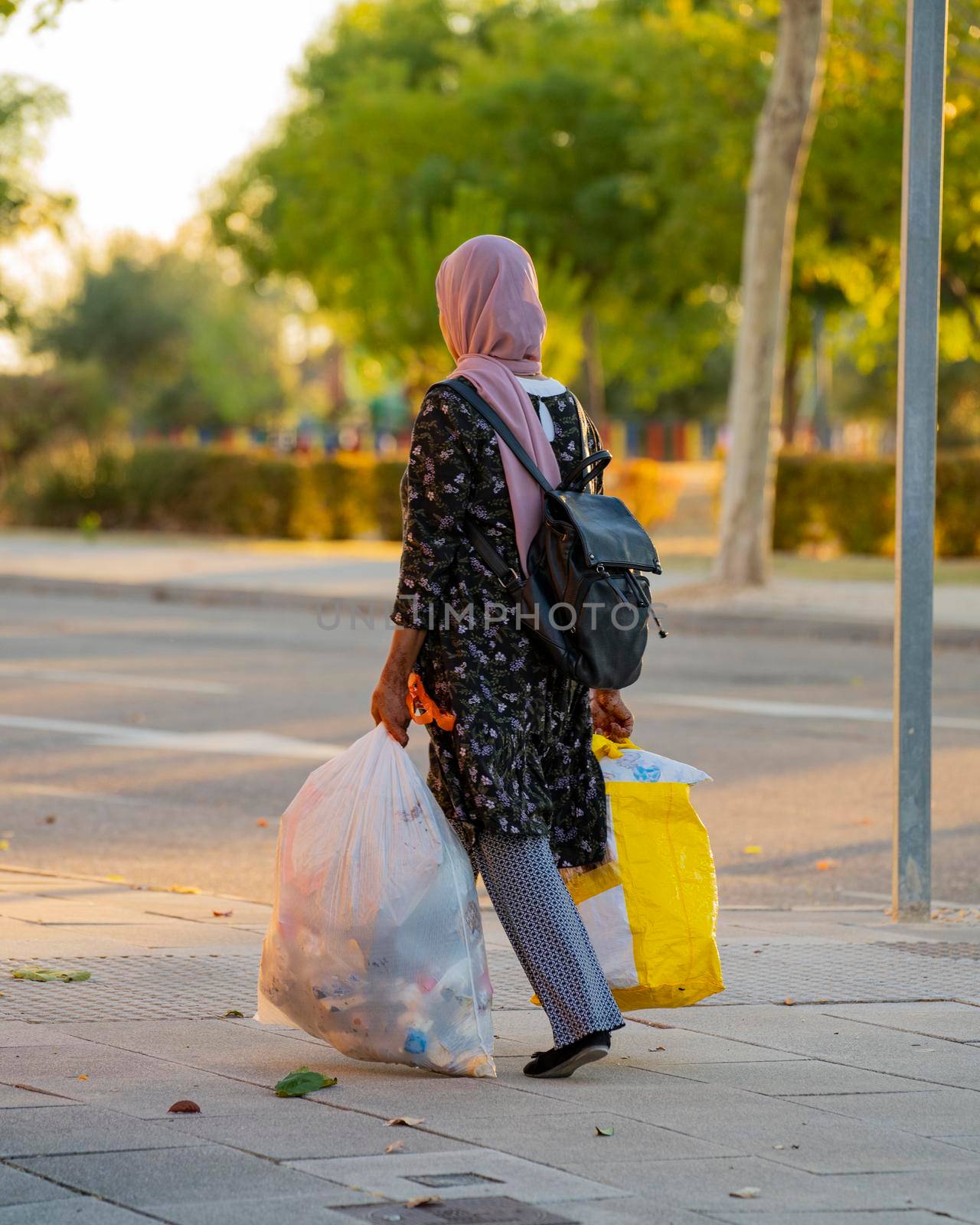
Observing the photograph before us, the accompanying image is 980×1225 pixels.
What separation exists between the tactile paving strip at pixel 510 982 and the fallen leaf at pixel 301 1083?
0.74 meters

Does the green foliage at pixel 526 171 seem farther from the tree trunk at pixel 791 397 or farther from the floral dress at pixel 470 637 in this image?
the floral dress at pixel 470 637

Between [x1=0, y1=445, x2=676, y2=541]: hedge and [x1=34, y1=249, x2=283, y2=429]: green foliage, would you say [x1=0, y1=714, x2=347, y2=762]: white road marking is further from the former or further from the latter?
[x1=34, y1=249, x2=283, y2=429]: green foliage

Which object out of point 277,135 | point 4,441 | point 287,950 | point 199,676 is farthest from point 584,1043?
point 277,135

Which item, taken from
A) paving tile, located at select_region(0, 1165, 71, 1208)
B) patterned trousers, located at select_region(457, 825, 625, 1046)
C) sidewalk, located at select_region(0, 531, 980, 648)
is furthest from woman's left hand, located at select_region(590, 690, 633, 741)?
sidewalk, located at select_region(0, 531, 980, 648)

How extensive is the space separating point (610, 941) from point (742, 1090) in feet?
1.67

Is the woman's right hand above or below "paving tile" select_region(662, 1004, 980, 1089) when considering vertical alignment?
above

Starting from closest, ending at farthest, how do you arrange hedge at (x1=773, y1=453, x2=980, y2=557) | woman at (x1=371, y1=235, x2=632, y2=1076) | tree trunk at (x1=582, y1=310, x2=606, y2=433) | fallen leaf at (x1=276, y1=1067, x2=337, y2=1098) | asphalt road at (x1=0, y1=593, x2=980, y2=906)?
fallen leaf at (x1=276, y1=1067, x2=337, y2=1098) → woman at (x1=371, y1=235, x2=632, y2=1076) → asphalt road at (x1=0, y1=593, x2=980, y2=906) → hedge at (x1=773, y1=453, x2=980, y2=557) → tree trunk at (x1=582, y1=310, x2=606, y2=433)

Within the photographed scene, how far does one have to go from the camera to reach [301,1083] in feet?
13.5

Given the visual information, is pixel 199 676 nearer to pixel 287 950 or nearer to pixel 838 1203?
pixel 287 950

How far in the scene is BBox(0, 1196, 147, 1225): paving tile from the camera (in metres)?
3.22

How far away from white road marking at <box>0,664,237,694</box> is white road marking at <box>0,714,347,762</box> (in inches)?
60.8

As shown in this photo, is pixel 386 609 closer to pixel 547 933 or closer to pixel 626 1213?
pixel 547 933

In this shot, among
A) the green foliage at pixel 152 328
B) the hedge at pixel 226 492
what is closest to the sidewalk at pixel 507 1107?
the hedge at pixel 226 492

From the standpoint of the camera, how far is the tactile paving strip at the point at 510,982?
4887 millimetres
